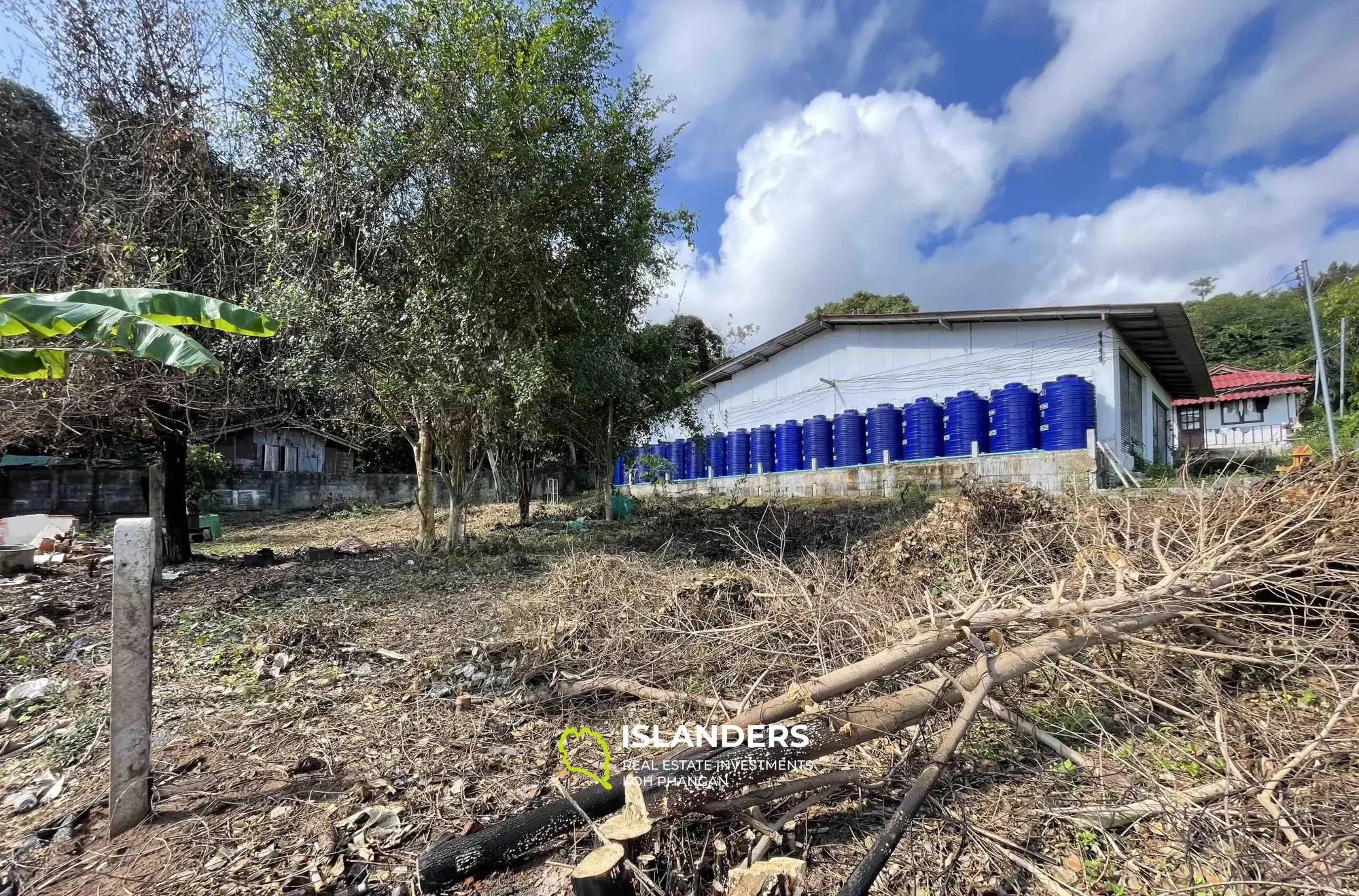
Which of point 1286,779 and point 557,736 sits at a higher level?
point 1286,779

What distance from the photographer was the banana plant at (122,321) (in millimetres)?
3250

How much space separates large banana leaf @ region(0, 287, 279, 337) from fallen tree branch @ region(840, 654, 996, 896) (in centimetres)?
421

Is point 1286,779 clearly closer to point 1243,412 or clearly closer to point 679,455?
point 679,455

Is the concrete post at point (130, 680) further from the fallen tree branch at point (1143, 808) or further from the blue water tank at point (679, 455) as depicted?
the blue water tank at point (679, 455)

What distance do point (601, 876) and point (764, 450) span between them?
16486mm

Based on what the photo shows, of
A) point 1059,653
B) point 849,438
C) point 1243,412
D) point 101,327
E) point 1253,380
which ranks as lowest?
point 1059,653

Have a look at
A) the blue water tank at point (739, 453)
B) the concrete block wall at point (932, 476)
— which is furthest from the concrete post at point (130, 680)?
the blue water tank at point (739, 453)

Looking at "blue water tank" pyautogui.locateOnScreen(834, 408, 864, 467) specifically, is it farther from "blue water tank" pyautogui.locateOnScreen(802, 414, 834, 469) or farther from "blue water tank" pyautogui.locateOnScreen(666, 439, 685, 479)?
"blue water tank" pyautogui.locateOnScreen(666, 439, 685, 479)

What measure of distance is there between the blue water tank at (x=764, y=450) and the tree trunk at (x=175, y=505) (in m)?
13.4

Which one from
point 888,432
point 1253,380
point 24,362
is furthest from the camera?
point 1253,380

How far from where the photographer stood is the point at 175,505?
889 centimetres

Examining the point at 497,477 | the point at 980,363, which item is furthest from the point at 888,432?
the point at 497,477

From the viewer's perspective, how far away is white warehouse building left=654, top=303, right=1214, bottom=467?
12.9 m

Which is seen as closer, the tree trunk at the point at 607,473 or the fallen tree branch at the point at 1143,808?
the fallen tree branch at the point at 1143,808
